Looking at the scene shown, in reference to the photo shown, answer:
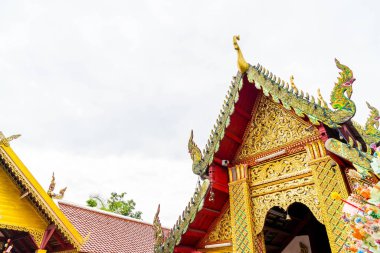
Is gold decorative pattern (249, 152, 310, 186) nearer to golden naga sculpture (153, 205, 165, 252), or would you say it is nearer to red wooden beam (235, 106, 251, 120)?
red wooden beam (235, 106, 251, 120)

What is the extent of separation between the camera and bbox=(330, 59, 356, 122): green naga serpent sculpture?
12.5 ft

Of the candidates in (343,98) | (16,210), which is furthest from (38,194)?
(343,98)

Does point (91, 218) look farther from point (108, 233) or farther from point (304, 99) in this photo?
point (304, 99)

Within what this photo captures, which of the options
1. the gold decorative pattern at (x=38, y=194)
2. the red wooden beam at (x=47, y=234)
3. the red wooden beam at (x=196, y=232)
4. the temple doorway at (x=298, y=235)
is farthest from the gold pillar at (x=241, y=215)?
the red wooden beam at (x=47, y=234)

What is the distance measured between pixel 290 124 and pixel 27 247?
1191 centimetres

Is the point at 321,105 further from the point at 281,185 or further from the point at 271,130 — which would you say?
the point at 281,185

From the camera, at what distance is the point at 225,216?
559 centimetres

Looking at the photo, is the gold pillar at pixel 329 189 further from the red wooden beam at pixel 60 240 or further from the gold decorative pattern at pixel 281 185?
the red wooden beam at pixel 60 240

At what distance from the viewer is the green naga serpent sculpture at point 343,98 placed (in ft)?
12.5

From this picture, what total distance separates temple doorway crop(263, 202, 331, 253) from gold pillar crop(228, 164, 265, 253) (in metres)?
2.48

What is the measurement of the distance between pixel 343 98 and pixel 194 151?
2804 mm

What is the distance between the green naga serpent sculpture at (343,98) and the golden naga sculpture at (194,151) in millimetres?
2523

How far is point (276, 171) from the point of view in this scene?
16.4 ft

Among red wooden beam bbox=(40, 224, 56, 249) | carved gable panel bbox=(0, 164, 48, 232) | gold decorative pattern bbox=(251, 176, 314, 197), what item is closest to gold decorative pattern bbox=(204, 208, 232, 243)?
gold decorative pattern bbox=(251, 176, 314, 197)
